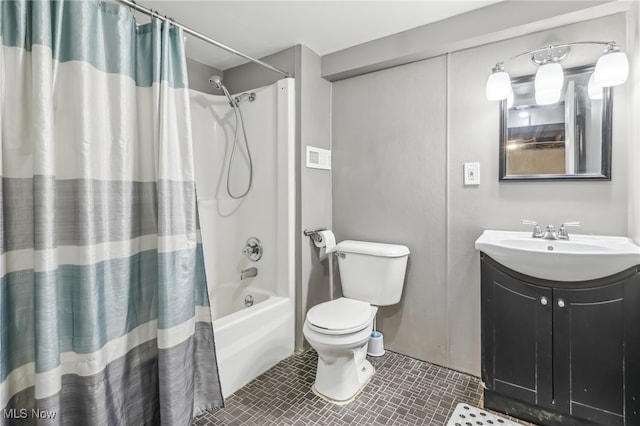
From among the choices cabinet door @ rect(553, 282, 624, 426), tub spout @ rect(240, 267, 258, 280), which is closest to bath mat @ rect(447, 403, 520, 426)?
cabinet door @ rect(553, 282, 624, 426)

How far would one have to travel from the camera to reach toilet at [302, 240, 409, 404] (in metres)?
1.66

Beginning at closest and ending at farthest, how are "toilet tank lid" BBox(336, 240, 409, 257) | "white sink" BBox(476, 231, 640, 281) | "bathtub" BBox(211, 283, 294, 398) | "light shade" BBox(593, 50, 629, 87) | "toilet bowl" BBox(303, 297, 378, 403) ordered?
"white sink" BBox(476, 231, 640, 281), "light shade" BBox(593, 50, 629, 87), "toilet bowl" BBox(303, 297, 378, 403), "bathtub" BBox(211, 283, 294, 398), "toilet tank lid" BBox(336, 240, 409, 257)

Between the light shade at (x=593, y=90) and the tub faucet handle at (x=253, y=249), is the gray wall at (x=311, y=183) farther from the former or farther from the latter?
the light shade at (x=593, y=90)

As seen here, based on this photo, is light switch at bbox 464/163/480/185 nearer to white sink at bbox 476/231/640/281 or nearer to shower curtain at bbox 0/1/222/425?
white sink at bbox 476/231/640/281

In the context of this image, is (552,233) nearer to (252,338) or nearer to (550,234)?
(550,234)

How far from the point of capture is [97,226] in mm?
1208

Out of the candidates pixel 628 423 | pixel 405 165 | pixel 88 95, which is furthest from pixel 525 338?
pixel 88 95

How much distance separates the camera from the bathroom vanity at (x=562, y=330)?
1312 millimetres

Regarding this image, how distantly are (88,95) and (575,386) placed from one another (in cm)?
238

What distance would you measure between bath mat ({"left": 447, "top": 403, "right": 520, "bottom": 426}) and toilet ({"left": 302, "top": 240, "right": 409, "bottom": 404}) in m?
0.51

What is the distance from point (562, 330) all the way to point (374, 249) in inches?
40.1

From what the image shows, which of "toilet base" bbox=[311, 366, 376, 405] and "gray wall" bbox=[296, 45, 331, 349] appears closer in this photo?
"toilet base" bbox=[311, 366, 376, 405]

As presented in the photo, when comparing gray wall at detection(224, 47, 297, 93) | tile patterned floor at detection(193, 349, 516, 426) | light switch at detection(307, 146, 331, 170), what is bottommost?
tile patterned floor at detection(193, 349, 516, 426)

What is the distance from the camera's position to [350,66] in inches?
88.0
